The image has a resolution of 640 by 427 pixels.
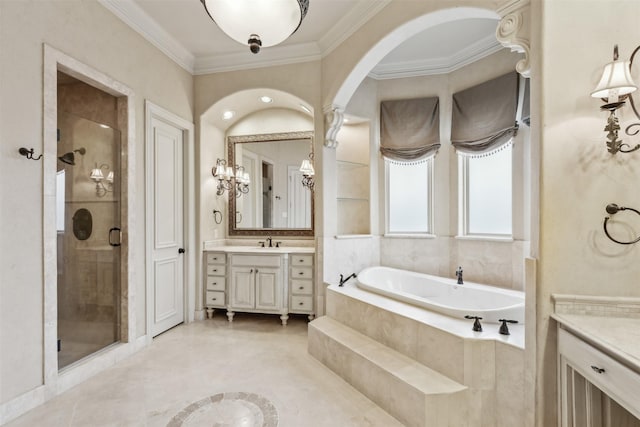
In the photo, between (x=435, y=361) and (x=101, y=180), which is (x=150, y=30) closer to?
(x=101, y=180)

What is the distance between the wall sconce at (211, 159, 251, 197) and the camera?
12.4 ft

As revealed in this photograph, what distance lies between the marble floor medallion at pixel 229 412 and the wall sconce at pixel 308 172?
7.69 ft

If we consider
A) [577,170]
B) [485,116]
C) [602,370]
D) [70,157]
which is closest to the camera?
[602,370]

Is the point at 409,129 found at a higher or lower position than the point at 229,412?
higher

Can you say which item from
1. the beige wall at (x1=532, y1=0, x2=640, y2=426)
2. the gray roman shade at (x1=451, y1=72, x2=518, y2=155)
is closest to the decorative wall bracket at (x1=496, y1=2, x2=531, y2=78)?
the beige wall at (x1=532, y1=0, x2=640, y2=426)

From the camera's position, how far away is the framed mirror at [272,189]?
3.87m

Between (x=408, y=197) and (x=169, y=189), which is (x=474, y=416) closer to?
(x=408, y=197)

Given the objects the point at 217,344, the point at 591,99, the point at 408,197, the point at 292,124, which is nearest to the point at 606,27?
the point at 591,99

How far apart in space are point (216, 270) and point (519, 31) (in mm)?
3455

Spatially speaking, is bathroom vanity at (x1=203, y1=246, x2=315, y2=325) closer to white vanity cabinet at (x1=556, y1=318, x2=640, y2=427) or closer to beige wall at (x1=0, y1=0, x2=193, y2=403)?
beige wall at (x1=0, y1=0, x2=193, y2=403)

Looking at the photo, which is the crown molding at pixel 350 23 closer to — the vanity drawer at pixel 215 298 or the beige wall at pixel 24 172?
the beige wall at pixel 24 172

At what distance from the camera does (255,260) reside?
11.3ft

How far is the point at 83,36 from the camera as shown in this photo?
2.31 meters

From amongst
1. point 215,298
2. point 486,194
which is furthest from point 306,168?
point 486,194
